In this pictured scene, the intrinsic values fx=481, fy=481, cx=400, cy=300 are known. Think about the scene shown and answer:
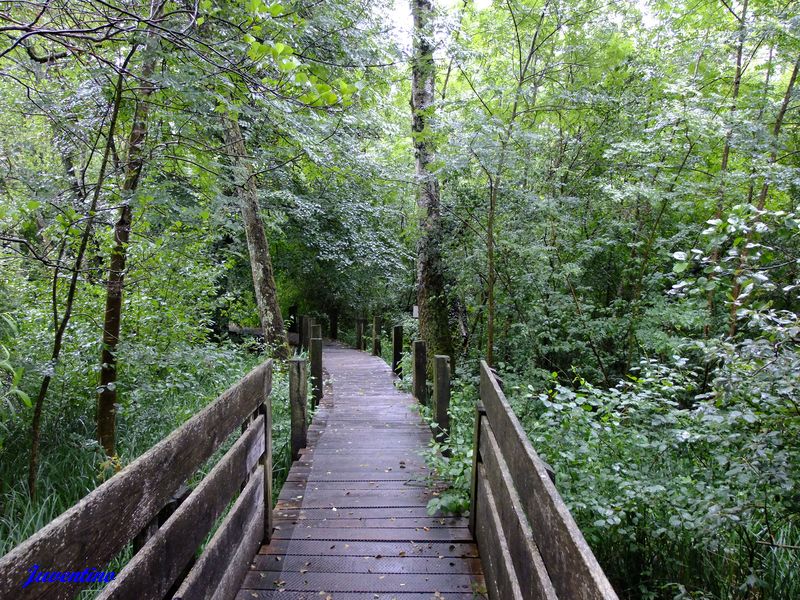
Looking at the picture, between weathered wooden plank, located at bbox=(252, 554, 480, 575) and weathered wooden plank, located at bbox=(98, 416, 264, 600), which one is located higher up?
weathered wooden plank, located at bbox=(98, 416, 264, 600)

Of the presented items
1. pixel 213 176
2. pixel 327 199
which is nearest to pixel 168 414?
pixel 213 176

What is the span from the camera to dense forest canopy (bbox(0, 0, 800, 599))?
2961mm

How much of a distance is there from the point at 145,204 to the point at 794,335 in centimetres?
403

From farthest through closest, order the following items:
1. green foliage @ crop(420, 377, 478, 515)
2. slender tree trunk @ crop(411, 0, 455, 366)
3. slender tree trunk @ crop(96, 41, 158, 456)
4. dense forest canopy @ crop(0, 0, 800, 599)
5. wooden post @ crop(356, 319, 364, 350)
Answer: wooden post @ crop(356, 319, 364, 350)
slender tree trunk @ crop(411, 0, 455, 366)
slender tree trunk @ crop(96, 41, 158, 456)
green foliage @ crop(420, 377, 478, 515)
dense forest canopy @ crop(0, 0, 800, 599)

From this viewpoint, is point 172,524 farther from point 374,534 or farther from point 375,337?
point 375,337

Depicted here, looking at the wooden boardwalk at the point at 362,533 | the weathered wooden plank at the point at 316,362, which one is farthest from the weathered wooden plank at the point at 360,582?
the weathered wooden plank at the point at 316,362

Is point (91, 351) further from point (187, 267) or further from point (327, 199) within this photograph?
point (327, 199)

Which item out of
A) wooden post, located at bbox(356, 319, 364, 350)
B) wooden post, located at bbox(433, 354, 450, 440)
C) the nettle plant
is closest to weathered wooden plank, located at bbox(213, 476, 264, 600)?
the nettle plant

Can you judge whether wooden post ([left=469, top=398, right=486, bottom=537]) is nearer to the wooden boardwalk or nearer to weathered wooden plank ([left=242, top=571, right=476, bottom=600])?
the wooden boardwalk

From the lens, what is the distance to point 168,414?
4.90 meters

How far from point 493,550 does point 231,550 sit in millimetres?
1297

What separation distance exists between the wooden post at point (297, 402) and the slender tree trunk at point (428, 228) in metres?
3.81

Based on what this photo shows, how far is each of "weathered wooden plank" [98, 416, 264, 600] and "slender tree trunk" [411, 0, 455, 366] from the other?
19.8 ft

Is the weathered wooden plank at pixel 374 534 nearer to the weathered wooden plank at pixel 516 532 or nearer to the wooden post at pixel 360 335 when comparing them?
the weathered wooden plank at pixel 516 532
